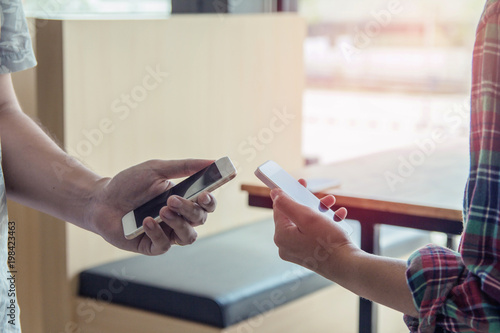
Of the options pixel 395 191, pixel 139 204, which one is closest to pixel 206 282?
pixel 395 191

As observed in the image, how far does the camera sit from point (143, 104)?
6.36 ft

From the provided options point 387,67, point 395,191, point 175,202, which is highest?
point 387,67

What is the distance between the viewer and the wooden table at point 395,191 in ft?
4.62

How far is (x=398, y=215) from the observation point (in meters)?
1.43

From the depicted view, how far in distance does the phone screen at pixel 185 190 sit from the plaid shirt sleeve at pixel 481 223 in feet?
1.14

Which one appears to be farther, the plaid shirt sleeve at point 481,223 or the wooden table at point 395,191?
the wooden table at point 395,191

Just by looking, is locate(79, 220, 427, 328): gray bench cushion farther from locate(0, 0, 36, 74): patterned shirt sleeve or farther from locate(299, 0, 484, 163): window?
locate(299, 0, 484, 163): window

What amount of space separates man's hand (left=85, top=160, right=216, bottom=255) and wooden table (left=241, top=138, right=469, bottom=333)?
2.05ft

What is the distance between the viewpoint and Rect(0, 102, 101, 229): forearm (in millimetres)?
922

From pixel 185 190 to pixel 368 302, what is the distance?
0.80 meters

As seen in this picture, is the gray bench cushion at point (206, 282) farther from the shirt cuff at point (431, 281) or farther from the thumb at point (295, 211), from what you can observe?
the shirt cuff at point (431, 281)

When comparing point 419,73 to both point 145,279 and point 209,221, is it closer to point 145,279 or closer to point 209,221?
point 209,221

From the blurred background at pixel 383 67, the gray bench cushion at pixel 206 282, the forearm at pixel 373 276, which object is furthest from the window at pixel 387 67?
the forearm at pixel 373 276

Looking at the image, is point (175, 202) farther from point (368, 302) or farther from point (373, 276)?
point (368, 302)
